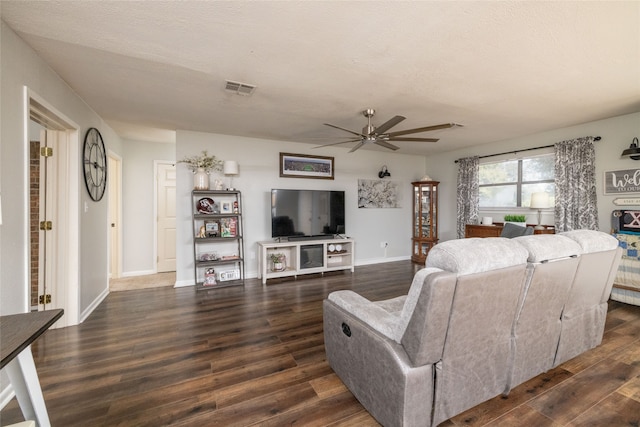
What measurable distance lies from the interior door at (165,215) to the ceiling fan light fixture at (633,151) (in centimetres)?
673

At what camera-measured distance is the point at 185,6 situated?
1.58m

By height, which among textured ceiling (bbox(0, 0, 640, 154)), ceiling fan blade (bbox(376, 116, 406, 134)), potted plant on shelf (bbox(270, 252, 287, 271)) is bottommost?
potted plant on shelf (bbox(270, 252, 287, 271))

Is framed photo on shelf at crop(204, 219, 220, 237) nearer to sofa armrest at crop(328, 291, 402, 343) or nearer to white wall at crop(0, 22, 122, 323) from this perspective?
white wall at crop(0, 22, 122, 323)

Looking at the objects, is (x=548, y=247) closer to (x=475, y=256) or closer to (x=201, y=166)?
(x=475, y=256)

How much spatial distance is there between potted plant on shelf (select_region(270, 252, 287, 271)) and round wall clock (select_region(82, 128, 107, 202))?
2.51 metres

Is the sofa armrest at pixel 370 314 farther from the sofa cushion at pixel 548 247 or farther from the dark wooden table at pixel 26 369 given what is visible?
the dark wooden table at pixel 26 369

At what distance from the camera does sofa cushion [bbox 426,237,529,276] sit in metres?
1.29

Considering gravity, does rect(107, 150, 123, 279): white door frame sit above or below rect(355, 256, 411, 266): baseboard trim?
above

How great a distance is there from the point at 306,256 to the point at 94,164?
124 inches

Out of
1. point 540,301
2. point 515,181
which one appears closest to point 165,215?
point 540,301

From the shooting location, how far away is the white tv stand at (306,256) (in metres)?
4.46

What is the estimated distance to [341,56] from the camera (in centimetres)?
211

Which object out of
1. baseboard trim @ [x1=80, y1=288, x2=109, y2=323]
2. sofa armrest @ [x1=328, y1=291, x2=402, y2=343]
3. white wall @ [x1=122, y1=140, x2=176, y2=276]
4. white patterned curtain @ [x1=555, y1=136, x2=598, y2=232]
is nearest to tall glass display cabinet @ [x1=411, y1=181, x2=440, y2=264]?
white patterned curtain @ [x1=555, y1=136, x2=598, y2=232]

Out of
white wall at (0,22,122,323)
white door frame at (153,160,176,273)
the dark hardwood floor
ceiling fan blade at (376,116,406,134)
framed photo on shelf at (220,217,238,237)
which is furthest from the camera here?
white door frame at (153,160,176,273)
